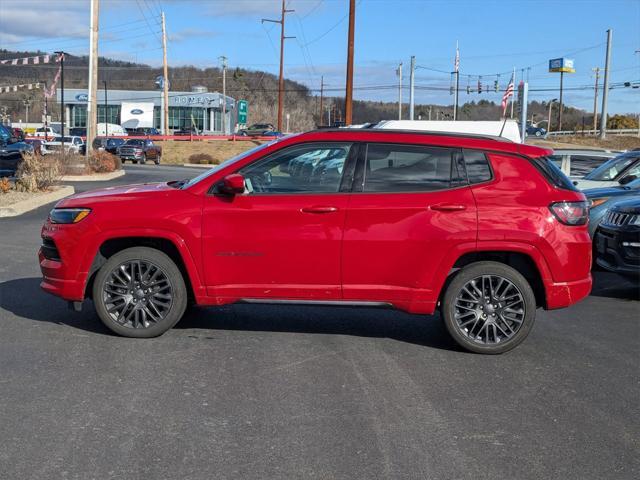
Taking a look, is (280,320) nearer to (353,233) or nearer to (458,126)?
(353,233)

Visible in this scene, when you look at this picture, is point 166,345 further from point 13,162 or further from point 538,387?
point 13,162

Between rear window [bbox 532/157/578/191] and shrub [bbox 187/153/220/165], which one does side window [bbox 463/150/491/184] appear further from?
shrub [bbox 187/153/220/165]

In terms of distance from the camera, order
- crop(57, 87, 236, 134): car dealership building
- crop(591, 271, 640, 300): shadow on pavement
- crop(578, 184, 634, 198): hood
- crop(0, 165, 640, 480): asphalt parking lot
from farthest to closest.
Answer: crop(57, 87, 236, 134): car dealership building < crop(578, 184, 634, 198): hood < crop(591, 271, 640, 300): shadow on pavement < crop(0, 165, 640, 480): asphalt parking lot

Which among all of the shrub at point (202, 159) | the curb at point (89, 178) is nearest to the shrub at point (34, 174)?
the curb at point (89, 178)

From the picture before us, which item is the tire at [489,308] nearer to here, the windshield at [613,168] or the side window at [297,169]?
the side window at [297,169]

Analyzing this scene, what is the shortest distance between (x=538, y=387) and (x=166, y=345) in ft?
10.1

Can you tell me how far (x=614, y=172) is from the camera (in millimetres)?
14820

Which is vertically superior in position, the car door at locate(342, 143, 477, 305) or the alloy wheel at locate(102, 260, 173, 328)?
the car door at locate(342, 143, 477, 305)

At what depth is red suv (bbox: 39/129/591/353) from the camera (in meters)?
6.80

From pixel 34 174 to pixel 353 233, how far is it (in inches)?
648

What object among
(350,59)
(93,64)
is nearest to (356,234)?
(350,59)

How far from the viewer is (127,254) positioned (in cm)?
704

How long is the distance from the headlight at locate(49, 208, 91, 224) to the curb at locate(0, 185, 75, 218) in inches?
425

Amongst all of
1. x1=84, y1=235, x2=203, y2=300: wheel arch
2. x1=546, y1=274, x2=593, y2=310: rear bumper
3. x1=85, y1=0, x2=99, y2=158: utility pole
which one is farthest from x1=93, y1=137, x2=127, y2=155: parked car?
x1=546, y1=274, x2=593, y2=310: rear bumper
